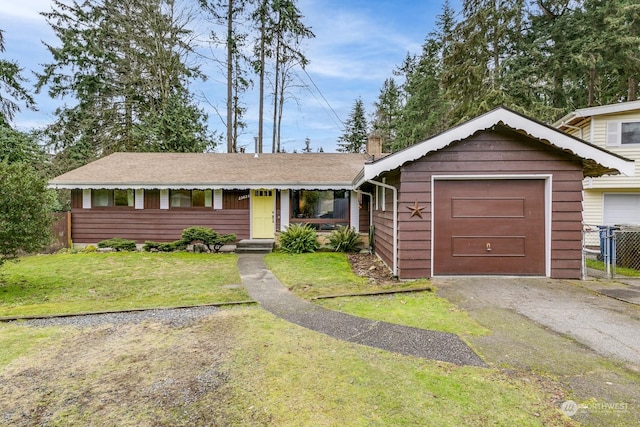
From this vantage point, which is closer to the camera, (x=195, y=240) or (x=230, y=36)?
(x=195, y=240)

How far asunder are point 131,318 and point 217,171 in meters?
9.78

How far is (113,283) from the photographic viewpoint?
759cm

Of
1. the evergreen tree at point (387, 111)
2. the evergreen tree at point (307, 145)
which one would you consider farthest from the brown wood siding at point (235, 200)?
the evergreen tree at point (307, 145)

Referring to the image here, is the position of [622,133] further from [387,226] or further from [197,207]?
[197,207]

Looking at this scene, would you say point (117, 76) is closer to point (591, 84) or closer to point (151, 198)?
point (151, 198)

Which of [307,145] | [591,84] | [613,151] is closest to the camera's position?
[613,151]

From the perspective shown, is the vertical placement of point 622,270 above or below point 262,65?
below

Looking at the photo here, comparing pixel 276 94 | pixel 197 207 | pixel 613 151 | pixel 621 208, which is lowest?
pixel 621 208

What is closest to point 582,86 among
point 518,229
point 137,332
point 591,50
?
point 591,50

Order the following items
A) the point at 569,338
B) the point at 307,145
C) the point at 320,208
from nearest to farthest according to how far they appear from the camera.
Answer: the point at 569,338, the point at 320,208, the point at 307,145

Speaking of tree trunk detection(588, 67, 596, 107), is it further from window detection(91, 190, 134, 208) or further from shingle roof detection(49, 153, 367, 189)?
window detection(91, 190, 134, 208)

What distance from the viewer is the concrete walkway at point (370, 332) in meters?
3.58

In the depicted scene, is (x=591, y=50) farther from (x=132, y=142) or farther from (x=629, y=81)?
(x=132, y=142)

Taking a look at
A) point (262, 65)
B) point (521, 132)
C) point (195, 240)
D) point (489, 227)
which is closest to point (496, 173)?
point (521, 132)
